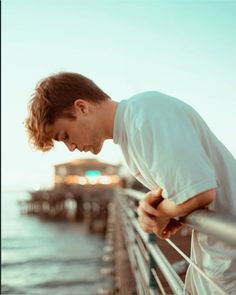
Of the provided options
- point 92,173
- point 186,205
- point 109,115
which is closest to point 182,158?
point 186,205

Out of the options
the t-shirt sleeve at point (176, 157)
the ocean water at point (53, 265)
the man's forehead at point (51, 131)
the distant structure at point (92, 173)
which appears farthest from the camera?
the distant structure at point (92, 173)

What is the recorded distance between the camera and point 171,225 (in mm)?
1780

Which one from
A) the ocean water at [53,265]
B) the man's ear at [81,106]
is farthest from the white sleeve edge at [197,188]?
the ocean water at [53,265]

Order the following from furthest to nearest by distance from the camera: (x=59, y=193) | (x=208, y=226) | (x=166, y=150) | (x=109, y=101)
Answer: (x=59, y=193), (x=109, y=101), (x=166, y=150), (x=208, y=226)

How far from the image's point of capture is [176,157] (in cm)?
134

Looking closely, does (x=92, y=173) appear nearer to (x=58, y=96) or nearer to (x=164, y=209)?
(x=58, y=96)

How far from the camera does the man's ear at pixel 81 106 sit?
5.51ft

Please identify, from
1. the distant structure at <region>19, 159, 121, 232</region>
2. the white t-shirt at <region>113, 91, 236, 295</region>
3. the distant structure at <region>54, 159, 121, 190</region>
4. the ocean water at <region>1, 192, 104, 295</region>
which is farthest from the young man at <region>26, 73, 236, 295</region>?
the distant structure at <region>54, 159, 121, 190</region>

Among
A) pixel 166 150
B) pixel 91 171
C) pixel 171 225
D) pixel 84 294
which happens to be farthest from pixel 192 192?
pixel 91 171

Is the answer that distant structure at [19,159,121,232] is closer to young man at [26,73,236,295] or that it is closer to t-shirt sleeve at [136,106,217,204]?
young man at [26,73,236,295]

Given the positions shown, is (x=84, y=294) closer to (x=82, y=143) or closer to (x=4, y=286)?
(x=4, y=286)

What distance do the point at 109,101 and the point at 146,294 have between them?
167 centimetres

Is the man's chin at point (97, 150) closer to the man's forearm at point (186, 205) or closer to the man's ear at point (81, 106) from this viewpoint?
the man's ear at point (81, 106)

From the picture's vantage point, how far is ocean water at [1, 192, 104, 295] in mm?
12466
